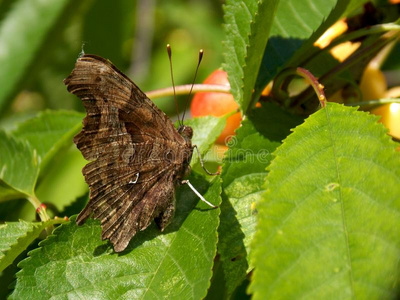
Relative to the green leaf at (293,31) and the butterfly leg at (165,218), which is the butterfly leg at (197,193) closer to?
the butterfly leg at (165,218)

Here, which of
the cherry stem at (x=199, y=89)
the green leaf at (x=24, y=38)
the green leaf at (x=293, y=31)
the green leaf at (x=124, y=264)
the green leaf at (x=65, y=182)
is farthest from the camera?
the green leaf at (x=24, y=38)

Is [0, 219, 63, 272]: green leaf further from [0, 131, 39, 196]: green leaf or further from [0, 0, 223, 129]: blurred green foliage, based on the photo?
[0, 0, 223, 129]: blurred green foliage

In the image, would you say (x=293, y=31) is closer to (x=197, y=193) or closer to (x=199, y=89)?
(x=199, y=89)

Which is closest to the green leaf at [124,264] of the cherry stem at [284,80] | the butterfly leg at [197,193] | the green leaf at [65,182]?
the butterfly leg at [197,193]

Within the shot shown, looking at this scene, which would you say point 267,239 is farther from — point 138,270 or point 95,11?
point 95,11

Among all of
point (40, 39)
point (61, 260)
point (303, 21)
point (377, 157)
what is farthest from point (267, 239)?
point (40, 39)

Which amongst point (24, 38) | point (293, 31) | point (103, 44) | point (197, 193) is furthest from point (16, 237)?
point (103, 44)

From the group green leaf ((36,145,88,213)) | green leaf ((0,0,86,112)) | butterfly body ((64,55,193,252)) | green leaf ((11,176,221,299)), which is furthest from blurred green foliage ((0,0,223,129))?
green leaf ((11,176,221,299))
